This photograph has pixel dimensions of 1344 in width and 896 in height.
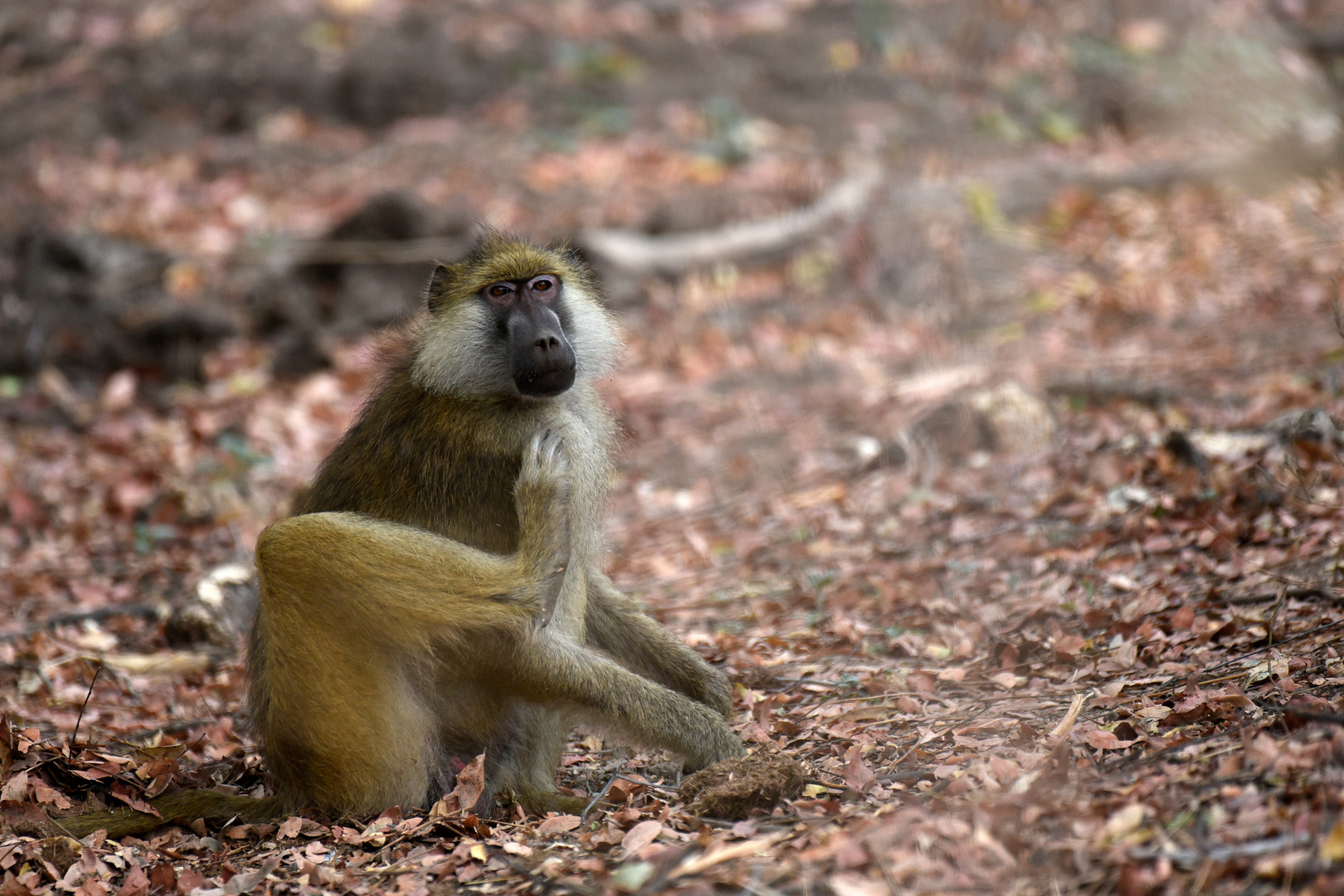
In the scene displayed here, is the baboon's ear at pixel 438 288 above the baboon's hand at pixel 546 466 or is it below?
above

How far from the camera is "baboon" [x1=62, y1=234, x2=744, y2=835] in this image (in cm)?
400

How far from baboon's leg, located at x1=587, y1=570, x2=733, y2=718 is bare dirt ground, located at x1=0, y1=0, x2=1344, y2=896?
0.29 m

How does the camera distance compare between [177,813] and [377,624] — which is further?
[177,813]

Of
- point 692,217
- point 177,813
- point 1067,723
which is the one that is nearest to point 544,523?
point 177,813

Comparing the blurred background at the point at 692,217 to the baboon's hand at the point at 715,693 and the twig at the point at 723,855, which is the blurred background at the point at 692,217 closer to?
the baboon's hand at the point at 715,693

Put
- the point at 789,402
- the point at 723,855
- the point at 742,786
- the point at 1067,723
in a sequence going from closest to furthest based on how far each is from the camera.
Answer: the point at 723,855, the point at 742,786, the point at 1067,723, the point at 789,402

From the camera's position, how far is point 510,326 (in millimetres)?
4391

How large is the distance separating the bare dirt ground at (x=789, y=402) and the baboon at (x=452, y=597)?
0.76 ft

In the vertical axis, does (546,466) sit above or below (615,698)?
above


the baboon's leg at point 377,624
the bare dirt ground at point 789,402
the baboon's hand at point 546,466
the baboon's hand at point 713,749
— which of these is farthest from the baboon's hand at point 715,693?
the baboon's hand at point 546,466

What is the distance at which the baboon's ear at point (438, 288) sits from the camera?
4660mm

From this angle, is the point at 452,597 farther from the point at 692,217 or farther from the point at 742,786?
the point at 692,217

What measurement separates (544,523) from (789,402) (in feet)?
16.9

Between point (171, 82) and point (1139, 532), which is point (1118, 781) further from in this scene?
point (171, 82)
